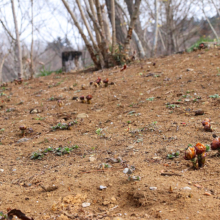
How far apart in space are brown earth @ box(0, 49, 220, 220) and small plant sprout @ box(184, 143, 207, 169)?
53 mm

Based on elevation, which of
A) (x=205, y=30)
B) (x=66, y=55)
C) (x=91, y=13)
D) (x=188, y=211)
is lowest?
(x=188, y=211)

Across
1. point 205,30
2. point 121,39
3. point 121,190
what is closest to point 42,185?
point 121,190

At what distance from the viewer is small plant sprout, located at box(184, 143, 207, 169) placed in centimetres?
187

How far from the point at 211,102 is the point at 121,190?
2.31m

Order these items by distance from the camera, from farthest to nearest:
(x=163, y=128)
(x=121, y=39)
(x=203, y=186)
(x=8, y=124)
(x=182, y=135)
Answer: (x=121, y=39) → (x=8, y=124) → (x=163, y=128) → (x=182, y=135) → (x=203, y=186)

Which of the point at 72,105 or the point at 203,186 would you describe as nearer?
the point at 203,186

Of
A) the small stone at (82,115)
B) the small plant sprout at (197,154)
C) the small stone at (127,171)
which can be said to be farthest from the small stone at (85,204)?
the small stone at (82,115)

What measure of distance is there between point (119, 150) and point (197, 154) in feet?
2.91

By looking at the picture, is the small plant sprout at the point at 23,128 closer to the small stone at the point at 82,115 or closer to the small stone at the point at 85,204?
the small stone at the point at 82,115

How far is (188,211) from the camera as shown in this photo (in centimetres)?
146

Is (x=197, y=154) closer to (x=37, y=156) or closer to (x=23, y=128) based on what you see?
(x=37, y=156)

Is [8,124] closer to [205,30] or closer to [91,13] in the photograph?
[91,13]

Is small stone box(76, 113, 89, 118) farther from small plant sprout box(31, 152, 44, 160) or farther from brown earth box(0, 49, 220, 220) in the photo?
small plant sprout box(31, 152, 44, 160)

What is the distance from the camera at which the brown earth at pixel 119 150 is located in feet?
5.34
